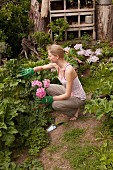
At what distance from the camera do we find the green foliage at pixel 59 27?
24.4 feet

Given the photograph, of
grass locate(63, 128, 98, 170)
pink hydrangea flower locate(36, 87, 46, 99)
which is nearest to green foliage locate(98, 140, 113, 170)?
grass locate(63, 128, 98, 170)

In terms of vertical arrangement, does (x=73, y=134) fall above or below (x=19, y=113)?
below

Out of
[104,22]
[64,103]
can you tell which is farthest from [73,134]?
[104,22]

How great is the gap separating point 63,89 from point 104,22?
130 inches

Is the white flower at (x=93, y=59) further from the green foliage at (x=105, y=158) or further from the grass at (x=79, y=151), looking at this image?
the green foliage at (x=105, y=158)

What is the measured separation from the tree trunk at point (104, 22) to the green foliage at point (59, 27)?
81 cm

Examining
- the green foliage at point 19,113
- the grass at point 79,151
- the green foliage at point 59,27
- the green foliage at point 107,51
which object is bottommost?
the grass at point 79,151

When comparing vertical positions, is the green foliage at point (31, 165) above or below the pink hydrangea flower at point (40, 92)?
below

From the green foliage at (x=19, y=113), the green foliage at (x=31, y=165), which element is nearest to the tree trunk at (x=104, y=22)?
the green foliage at (x=19, y=113)

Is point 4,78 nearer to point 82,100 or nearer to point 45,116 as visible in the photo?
point 45,116

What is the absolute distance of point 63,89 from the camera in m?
4.77

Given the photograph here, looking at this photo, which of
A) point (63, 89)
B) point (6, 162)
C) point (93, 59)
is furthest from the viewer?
point (93, 59)

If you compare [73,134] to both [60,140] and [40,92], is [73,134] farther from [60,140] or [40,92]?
[40,92]

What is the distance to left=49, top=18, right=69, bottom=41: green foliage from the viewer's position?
745cm
